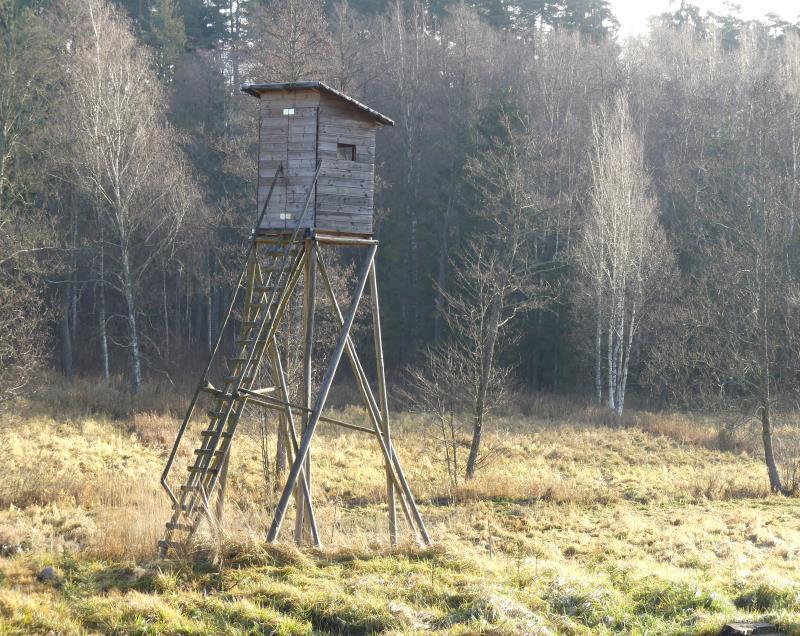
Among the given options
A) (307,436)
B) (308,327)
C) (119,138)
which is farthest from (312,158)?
(119,138)

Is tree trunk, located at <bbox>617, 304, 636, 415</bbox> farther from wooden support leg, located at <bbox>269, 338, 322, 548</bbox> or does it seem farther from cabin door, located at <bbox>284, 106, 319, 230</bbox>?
cabin door, located at <bbox>284, 106, 319, 230</bbox>

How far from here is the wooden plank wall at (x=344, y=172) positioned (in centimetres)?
1157

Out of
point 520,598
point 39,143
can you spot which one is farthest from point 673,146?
point 520,598

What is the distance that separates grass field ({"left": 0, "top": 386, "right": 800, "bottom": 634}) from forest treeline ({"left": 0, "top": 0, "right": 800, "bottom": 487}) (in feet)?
8.26

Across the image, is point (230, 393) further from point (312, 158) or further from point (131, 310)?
point (131, 310)

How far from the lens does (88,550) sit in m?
10.1

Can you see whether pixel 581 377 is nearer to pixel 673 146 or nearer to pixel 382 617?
pixel 673 146

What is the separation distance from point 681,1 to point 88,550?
63232 mm

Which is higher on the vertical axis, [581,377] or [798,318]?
[798,318]

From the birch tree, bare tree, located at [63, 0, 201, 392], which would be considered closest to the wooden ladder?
bare tree, located at [63, 0, 201, 392]

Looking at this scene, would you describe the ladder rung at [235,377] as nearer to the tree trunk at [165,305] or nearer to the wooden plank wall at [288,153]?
the wooden plank wall at [288,153]

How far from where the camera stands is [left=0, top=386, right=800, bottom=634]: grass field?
7.98 m

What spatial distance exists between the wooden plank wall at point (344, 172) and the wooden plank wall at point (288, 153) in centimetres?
16

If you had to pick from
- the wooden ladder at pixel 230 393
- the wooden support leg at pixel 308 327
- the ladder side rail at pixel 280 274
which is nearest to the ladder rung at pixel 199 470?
the wooden ladder at pixel 230 393
